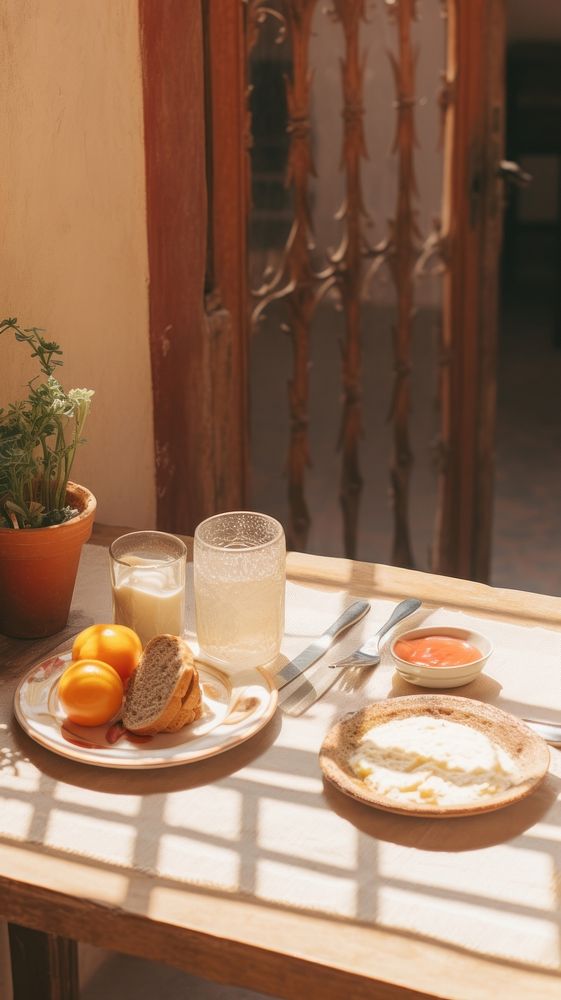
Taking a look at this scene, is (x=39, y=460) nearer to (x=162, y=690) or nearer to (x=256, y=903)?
(x=162, y=690)

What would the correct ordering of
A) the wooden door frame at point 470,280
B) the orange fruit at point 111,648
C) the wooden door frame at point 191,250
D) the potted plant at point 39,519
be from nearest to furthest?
1. the orange fruit at point 111,648
2. the potted plant at point 39,519
3. the wooden door frame at point 191,250
4. the wooden door frame at point 470,280

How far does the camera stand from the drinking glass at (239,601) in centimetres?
120

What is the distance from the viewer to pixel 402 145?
7.90 feet

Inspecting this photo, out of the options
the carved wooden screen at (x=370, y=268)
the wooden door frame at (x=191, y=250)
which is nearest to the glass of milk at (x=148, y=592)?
the wooden door frame at (x=191, y=250)

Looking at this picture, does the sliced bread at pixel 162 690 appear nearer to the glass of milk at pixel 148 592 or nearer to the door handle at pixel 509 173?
the glass of milk at pixel 148 592

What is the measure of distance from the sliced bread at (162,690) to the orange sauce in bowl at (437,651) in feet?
0.76

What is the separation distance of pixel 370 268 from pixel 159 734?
5.10 ft

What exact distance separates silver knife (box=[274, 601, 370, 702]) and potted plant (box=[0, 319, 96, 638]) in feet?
0.91

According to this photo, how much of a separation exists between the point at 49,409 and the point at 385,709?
19.3 inches

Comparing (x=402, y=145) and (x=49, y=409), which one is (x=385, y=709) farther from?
(x=402, y=145)

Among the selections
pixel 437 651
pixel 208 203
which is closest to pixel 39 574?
pixel 437 651

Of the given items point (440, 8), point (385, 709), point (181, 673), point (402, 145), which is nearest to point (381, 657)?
point (385, 709)

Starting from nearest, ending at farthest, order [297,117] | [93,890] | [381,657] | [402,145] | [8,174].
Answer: [93,890], [381,657], [8,174], [297,117], [402,145]

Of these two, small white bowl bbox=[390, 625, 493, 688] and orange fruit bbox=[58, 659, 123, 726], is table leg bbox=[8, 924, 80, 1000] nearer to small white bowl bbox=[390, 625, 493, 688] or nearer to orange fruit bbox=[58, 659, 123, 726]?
orange fruit bbox=[58, 659, 123, 726]
